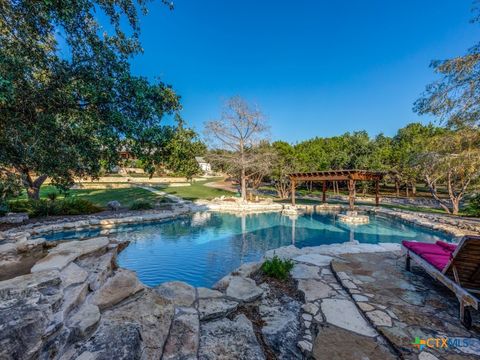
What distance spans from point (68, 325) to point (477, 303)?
433cm

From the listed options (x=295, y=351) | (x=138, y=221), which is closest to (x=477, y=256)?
(x=295, y=351)

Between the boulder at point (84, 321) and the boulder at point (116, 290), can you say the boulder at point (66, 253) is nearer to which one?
the boulder at point (116, 290)

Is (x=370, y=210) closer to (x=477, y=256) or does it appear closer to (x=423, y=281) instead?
(x=423, y=281)

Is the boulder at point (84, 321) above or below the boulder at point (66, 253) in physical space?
below

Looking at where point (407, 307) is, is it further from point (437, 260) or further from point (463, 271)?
point (437, 260)

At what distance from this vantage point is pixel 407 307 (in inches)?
124

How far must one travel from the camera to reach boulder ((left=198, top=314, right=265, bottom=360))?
2234 millimetres

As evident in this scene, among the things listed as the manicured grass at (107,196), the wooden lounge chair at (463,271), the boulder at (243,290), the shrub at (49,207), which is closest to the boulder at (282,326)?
the boulder at (243,290)

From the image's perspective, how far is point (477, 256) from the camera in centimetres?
295

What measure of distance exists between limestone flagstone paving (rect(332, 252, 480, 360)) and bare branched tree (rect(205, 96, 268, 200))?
15048 millimetres

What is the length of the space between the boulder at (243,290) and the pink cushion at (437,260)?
285 cm

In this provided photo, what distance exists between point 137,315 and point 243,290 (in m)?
1.60

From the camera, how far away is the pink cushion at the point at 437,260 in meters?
3.55

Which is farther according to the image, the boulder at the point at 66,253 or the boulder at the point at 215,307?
the boulder at the point at 215,307
